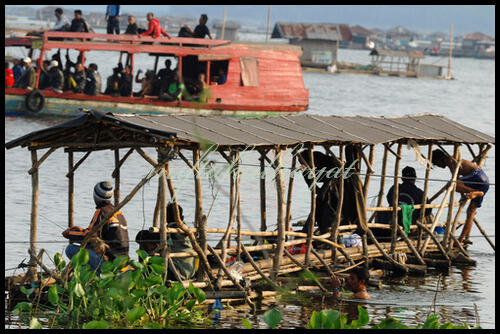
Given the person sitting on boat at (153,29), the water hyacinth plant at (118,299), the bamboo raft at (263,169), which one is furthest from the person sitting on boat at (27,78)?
the water hyacinth plant at (118,299)

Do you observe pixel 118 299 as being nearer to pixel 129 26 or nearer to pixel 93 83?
pixel 93 83

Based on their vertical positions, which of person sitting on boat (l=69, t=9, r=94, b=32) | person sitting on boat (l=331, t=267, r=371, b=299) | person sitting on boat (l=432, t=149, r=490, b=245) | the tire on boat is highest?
person sitting on boat (l=69, t=9, r=94, b=32)

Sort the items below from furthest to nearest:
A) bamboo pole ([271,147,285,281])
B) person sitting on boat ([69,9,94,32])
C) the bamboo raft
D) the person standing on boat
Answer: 1. the person standing on boat
2. person sitting on boat ([69,9,94,32])
3. bamboo pole ([271,147,285,281])
4. the bamboo raft

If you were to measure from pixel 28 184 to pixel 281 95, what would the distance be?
11301mm

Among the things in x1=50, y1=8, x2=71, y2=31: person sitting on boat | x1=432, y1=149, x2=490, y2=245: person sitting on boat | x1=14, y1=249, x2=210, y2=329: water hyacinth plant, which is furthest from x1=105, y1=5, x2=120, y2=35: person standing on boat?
x1=14, y1=249, x2=210, y2=329: water hyacinth plant

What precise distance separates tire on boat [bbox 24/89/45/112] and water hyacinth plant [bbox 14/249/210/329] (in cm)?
1814

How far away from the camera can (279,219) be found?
443 inches

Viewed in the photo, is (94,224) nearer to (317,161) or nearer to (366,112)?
(317,161)

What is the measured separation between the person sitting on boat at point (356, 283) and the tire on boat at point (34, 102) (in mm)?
17044

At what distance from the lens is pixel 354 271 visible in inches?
469

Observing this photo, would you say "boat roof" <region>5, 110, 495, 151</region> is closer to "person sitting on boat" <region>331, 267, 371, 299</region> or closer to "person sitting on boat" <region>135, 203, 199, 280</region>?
"person sitting on boat" <region>135, 203, 199, 280</region>

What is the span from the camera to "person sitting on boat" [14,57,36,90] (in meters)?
27.1

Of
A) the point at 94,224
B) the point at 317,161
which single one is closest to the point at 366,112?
the point at 317,161

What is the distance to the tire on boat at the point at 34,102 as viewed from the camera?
27.2 metres
